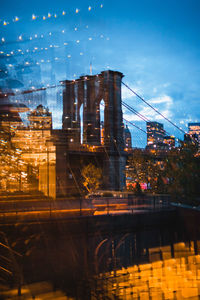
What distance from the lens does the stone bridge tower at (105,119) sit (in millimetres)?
41750

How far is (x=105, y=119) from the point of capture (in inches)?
1857

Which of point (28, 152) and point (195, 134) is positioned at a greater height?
point (195, 134)

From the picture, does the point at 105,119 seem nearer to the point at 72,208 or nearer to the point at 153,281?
the point at 72,208

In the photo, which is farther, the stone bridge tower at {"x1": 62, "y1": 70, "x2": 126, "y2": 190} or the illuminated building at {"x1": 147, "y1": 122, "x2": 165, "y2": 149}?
the illuminated building at {"x1": 147, "y1": 122, "x2": 165, "y2": 149}

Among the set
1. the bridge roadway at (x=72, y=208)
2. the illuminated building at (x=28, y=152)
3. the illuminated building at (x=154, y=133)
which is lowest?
the bridge roadway at (x=72, y=208)

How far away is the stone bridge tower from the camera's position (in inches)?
1644

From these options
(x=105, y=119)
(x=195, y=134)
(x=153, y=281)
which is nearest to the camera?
(x=153, y=281)

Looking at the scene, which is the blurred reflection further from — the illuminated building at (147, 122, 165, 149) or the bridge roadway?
the illuminated building at (147, 122, 165, 149)

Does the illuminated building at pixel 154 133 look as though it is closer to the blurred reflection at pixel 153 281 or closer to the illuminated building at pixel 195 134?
the illuminated building at pixel 195 134

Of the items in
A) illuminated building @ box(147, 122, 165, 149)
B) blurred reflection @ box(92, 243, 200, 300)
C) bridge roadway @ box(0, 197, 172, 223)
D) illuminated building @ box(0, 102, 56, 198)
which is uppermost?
illuminated building @ box(147, 122, 165, 149)

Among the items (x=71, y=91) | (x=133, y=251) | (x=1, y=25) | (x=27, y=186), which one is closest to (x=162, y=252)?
(x=133, y=251)

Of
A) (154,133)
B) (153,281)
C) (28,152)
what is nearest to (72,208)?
(153,281)

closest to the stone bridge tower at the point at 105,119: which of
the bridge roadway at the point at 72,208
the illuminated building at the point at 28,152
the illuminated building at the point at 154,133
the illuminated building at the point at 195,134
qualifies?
the illuminated building at the point at 28,152

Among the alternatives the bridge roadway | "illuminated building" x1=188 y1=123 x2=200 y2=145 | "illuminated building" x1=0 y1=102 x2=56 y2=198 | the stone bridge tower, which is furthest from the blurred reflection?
the stone bridge tower
